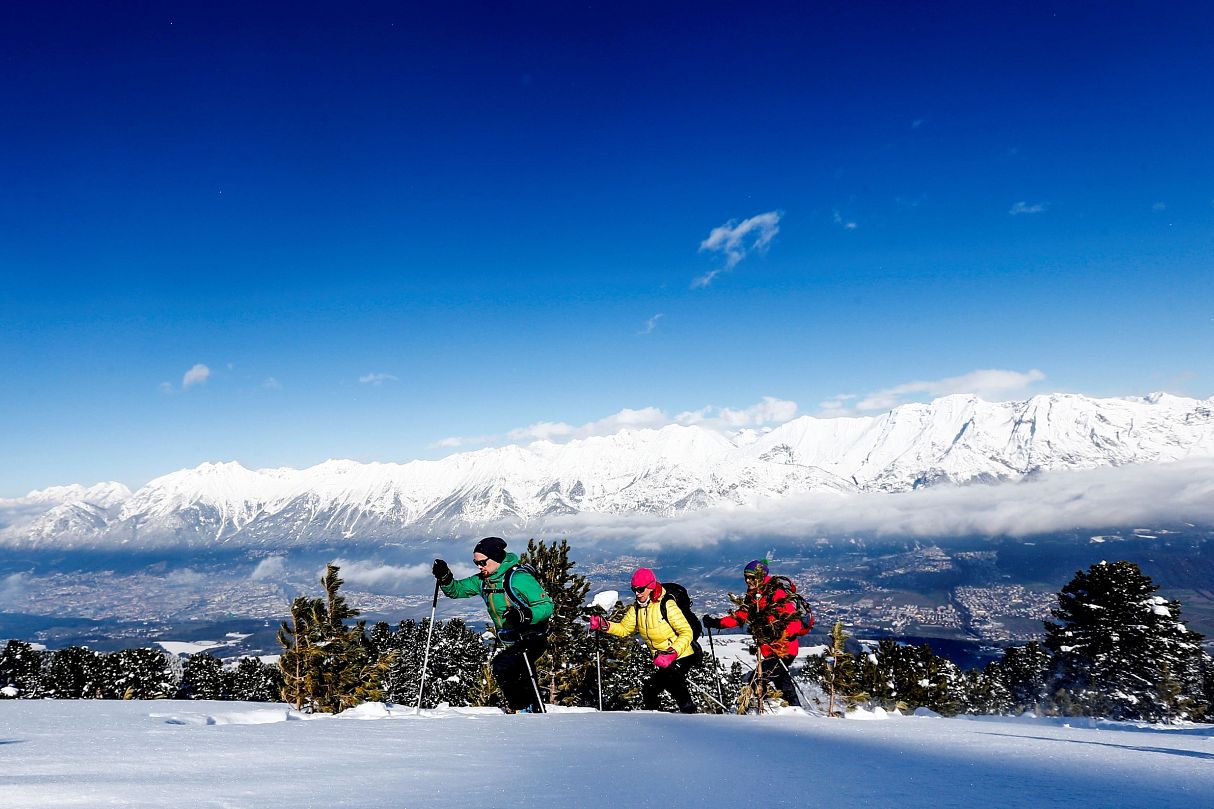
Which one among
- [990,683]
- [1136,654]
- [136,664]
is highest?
[1136,654]

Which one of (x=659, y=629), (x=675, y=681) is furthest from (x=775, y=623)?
(x=659, y=629)

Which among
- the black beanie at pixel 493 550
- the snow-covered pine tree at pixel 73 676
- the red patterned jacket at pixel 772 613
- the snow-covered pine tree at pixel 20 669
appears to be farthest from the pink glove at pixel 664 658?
the snow-covered pine tree at pixel 73 676

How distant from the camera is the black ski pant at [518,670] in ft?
33.2

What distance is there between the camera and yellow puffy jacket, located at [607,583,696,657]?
448 inches

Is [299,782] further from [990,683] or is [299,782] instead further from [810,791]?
[990,683]

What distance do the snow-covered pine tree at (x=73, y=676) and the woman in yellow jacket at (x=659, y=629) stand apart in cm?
6623

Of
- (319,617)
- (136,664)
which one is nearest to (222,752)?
(319,617)

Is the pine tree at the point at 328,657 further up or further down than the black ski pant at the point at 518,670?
further down

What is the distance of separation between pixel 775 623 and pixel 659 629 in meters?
5.68

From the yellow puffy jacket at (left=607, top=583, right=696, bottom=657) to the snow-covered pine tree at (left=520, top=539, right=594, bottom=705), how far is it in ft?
57.1

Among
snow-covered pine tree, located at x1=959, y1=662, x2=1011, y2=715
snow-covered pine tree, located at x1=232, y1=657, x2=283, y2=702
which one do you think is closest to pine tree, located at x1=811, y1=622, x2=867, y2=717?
snow-covered pine tree, located at x1=959, y1=662, x2=1011, y2=715

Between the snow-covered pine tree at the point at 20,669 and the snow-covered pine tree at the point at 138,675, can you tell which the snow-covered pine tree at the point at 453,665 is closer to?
the snow-covered pine tree at the point at 138,675

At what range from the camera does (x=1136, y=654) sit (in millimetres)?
29109

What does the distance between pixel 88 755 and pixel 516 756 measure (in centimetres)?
274
